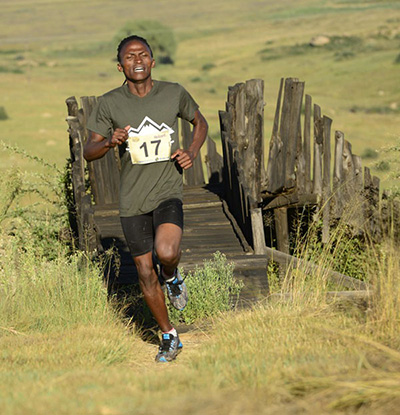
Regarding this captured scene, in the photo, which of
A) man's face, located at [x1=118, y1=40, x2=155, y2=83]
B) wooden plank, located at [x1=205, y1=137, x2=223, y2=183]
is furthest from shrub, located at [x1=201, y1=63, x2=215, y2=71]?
man's face, located at [x1=118, y1=40, x2=155, y2=83]

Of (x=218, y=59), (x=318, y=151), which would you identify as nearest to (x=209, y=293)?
(x=318, y=151)

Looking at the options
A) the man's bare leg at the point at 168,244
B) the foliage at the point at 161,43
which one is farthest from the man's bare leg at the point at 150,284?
the foliage at the point at 161,43

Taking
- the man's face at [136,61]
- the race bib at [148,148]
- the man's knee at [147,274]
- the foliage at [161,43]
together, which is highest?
the foliage at [161,43]

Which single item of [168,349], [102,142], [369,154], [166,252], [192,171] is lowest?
[369,154]

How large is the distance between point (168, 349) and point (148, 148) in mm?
1301

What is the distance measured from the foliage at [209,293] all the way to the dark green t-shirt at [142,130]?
1.07 m

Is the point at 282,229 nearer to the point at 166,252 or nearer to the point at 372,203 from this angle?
the point at 372,203

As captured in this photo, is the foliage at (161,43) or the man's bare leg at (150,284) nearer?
the man's bare leg at (150,284)

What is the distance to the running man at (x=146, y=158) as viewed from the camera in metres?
5.27

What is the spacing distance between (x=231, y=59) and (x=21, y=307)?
57.9 metres

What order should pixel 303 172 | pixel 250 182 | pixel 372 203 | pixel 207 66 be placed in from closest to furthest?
pixel 250 182
pixel 372 203
pixel 303 172
pixel 207 66

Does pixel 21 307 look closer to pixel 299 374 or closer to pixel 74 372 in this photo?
pixel 74 372

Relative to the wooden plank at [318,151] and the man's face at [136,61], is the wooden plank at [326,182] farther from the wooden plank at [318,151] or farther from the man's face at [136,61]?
the man's face at [136,61]

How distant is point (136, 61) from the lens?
212 inches
